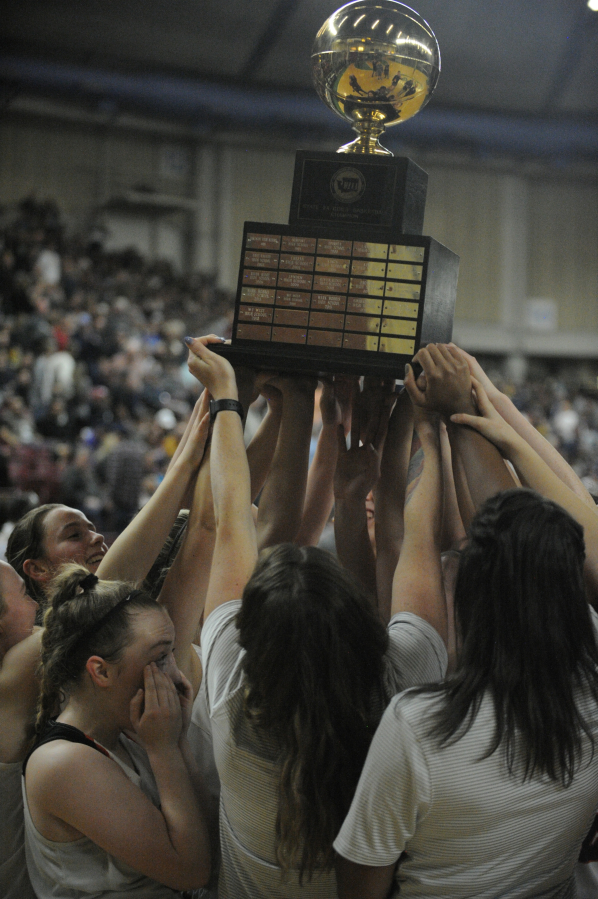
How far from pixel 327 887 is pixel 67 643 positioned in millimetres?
601

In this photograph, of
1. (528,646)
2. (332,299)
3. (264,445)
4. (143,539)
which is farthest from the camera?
(264,445)

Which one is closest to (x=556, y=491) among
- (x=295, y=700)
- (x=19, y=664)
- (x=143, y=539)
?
(x=295, y=700)

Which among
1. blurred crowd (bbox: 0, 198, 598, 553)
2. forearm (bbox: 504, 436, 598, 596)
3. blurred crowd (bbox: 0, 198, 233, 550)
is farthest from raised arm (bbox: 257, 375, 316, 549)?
blurred crowd (bbox: 0, 198, 233, 550)

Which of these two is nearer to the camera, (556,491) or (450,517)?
(556,491)

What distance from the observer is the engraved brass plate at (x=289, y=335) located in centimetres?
194

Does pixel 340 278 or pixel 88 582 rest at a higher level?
pixel 340 278

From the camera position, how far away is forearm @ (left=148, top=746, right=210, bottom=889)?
140 cm

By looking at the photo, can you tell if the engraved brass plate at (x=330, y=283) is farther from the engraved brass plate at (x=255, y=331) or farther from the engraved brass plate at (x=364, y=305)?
the engraved brass plate at (x=255, y=331)

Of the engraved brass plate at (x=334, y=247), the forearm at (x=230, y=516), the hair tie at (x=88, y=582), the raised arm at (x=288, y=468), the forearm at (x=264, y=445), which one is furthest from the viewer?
the forearm at (x=264, y=445)

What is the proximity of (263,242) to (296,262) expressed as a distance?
0.30 feet

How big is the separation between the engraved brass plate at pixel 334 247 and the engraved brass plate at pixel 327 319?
0.44 ft

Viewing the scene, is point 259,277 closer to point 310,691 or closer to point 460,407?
point 460,407

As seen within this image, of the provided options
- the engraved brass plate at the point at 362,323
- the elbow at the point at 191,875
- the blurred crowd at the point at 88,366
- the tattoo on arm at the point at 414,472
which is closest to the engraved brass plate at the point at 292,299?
the engraved brass plate at the point at 362,323

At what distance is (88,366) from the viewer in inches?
402
